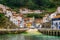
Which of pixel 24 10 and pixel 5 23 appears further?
pixel 24 10

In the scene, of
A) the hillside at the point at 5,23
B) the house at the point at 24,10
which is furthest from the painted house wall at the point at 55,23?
the house at the point at 24,10

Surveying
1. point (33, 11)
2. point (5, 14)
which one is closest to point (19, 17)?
point (5, 14)

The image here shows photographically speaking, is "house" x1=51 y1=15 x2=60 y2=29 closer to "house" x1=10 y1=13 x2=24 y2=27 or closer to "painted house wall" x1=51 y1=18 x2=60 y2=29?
"painted house wall" x1=51 y1=18 x2=60 y2=29

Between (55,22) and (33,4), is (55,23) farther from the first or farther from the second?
(33,4)

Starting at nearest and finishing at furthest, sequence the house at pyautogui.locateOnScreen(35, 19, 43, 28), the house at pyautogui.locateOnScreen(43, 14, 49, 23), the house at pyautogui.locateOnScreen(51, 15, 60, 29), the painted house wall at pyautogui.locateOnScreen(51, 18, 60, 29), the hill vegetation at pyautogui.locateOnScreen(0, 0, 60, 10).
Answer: the painted house wall at pyautogui.locateOnScreen(51, 18, 60, 29) → the house at pyautogui.locateOnScreen(51, 15, 60, 29) → the house at pyautogui.locateOnScreen(35, 19, 43, 28) → the house at pyautogui.locateOnScreen(43, 14, 49, 23) → the hill vegetation at pyautogui.locateOnScreen(0, 0, 60, 10)

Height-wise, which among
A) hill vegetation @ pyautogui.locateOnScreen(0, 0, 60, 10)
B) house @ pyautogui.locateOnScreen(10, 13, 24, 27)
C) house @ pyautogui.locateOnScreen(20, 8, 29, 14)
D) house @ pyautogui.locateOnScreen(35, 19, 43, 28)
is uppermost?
hill vegetation @ pyautogui.locateOnScreen(0, 0, 60, 10)

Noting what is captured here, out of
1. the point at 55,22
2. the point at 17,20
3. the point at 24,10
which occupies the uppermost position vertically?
the point at 24,10


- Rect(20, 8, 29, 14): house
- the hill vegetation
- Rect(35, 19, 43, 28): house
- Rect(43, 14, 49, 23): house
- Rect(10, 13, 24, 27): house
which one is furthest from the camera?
the hill vegetation

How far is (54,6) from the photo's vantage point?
78.4 metres

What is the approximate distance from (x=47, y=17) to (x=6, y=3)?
14122 mm

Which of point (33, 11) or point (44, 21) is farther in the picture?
point (33, 11)

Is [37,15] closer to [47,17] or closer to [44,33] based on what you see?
[47,17]

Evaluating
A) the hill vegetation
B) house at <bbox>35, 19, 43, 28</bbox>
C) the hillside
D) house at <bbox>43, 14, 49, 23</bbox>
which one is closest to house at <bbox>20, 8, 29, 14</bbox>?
the hill vegetation

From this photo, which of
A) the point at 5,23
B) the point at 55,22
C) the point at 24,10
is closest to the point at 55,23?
the point at 55,22
